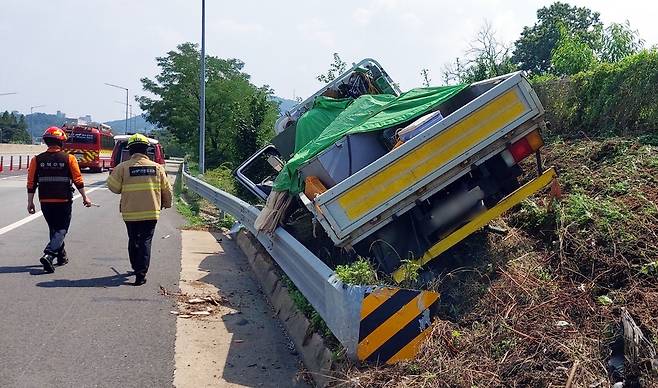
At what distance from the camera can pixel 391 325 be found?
434 cm

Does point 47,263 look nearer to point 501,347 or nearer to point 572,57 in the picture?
point 501,347

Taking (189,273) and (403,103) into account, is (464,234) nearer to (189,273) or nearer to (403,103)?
(403,103)

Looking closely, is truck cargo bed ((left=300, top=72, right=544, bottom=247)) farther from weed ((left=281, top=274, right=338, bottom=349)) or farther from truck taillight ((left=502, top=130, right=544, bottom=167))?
weed ((left=281, top=274, right=338, bottom=349))

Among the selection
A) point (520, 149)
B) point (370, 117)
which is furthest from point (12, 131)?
point (520, 149)

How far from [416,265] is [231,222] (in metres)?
9.47

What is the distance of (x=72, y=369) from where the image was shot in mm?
4926

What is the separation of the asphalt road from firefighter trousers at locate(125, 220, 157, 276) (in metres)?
0.25

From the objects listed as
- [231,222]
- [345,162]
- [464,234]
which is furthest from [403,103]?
[231,222]

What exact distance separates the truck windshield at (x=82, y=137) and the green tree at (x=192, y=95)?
295 inches

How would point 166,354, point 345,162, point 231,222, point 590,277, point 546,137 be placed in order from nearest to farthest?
1. point 590,277
2. point 166,354
3. point 345,162
4. point 546,137
5. point 231,222

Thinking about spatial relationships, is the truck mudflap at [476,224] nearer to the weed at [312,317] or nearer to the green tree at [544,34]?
the weed at [312,317]

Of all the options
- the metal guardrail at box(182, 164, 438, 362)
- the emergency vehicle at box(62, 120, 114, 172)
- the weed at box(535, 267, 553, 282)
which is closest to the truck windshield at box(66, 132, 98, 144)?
the emergency vehicle at box(62, 120, 114, 172)

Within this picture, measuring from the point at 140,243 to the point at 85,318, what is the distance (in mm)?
1743

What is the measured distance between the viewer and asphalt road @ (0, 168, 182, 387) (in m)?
4.89
